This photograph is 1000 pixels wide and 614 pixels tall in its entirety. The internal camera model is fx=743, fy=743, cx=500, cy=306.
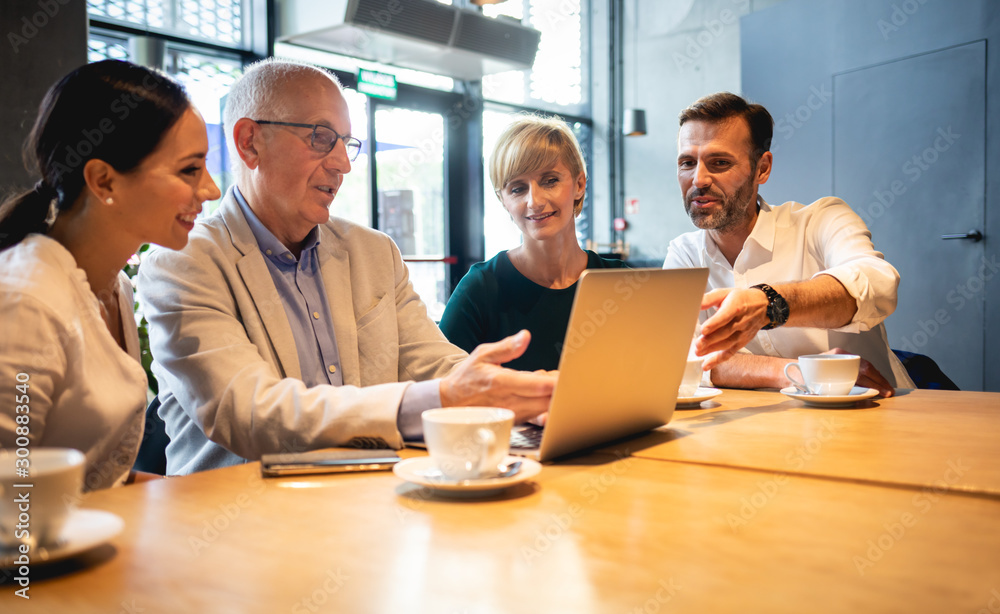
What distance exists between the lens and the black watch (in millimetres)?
1667

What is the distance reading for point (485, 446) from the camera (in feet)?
2.94

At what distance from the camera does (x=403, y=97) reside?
20.7 ft

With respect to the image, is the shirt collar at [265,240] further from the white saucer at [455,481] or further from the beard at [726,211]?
the beard at [726,211]

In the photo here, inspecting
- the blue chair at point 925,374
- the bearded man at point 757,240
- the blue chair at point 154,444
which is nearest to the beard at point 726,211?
the bearded man at point 757,240

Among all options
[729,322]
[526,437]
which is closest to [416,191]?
[729,322]

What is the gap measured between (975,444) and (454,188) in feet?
19.7

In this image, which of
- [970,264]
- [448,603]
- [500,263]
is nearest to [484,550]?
[448,603]

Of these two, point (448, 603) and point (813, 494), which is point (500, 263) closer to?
point (813, 494)

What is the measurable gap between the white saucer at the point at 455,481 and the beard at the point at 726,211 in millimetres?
1603

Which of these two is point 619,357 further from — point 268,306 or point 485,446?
point 268,306

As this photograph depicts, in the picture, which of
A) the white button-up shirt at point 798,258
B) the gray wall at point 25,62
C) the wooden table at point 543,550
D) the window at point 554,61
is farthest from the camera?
the window at point 554,61

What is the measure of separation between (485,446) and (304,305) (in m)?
0.92
